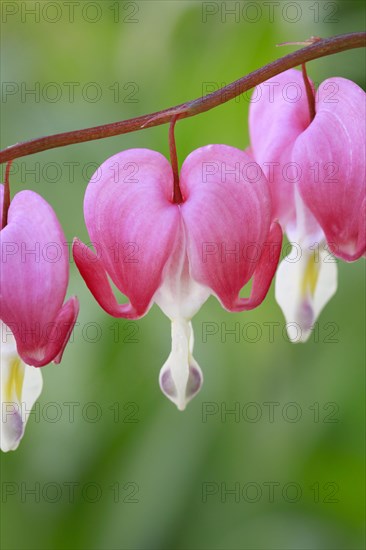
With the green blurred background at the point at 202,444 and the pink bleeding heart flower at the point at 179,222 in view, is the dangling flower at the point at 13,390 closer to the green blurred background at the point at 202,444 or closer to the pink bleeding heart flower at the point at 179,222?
the pink bleeding heart flower at the point at 179,222

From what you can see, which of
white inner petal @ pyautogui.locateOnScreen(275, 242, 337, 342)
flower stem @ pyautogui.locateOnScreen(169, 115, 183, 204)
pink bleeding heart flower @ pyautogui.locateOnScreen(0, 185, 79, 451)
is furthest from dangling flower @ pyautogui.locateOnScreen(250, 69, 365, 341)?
pink bleeding heart flower @ pyautogui.locateOnScreen(0, 185, 79, 451)

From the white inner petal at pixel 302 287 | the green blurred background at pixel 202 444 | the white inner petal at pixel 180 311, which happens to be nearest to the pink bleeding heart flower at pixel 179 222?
the white inner petal at pixel 180 311

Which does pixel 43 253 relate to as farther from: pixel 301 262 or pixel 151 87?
pixel 151 87

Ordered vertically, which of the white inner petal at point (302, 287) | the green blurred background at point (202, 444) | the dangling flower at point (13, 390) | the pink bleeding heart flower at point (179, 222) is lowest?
the green blurred background at point (202, 444)

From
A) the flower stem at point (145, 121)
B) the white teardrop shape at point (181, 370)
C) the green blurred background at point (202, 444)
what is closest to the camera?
the flower stem at point (145, 121)

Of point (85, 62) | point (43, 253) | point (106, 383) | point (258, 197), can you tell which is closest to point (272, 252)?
point (258, 197)

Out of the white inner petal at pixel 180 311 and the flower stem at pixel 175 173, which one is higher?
the flower stem at pixel 175 173

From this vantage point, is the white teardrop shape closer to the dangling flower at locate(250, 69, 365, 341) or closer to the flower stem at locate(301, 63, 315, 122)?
the dangling flower at locate(250, 69, 365, 341)
